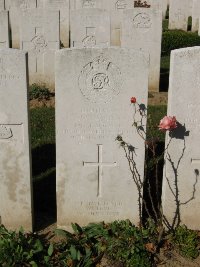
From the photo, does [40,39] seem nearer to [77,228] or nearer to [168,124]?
[77,228]

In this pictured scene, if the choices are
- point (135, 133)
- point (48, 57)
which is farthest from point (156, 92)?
point (135, 133)

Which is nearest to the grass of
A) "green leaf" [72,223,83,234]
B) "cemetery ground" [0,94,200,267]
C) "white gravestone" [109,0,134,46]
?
"white gravestone" [109,0,134,46]

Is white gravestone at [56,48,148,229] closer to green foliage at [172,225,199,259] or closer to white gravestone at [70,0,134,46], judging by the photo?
green foliage at [172,225,199,259]

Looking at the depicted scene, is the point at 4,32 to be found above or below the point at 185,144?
above

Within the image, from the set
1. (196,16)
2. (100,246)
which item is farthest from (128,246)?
(196,16)

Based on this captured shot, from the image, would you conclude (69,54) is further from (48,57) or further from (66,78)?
(48,57)

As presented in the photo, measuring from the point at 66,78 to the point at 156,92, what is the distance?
620 centimetres

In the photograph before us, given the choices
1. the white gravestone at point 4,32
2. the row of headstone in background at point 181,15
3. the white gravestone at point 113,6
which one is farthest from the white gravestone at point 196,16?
the white gravestone at point 4,32

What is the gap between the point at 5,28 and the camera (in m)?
9.51

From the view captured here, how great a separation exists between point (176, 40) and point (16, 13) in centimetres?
518

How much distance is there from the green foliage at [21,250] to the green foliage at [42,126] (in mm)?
2756

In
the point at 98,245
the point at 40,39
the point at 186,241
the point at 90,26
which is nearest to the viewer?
the point at 98,245

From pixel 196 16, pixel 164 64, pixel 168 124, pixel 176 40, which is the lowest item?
pixel 168 124

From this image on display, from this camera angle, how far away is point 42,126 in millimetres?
8055
